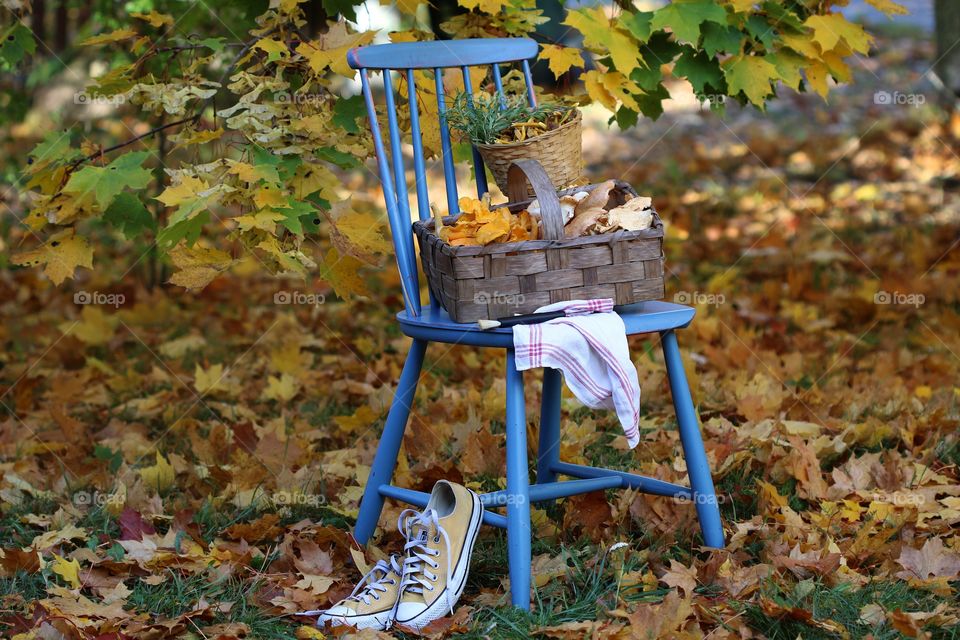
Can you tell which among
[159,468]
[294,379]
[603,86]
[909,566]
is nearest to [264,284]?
[294,379]

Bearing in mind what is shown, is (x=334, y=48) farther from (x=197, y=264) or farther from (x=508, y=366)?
(x=508, y=366)

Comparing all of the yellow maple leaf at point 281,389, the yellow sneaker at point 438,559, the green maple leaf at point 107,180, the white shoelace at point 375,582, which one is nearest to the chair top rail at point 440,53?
the green maple leaf at point 107,180

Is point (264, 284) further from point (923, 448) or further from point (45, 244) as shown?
point (923, 448)

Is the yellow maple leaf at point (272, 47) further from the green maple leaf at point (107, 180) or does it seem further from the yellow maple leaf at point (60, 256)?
the yellow maple leaf at point (60, 256)

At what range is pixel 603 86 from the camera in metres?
2.49

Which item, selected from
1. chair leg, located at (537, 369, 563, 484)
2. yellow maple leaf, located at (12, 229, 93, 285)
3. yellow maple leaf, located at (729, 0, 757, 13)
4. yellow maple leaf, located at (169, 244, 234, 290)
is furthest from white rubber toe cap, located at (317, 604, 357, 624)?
yellow maple leaf, located at (729, 0, 757, 13)

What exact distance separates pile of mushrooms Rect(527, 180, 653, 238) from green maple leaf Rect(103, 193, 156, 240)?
1050 mm

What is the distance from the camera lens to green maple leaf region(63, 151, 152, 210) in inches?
91.4

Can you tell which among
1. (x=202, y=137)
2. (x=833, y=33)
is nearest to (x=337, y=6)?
(x=202, y=137)

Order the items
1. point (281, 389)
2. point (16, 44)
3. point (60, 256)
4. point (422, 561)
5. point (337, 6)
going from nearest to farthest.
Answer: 1. point (422, 561)
2. point (60, 256)
3. point (337, 6)
4. point (16, 44)
5. point (281, 389)

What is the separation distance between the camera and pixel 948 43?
12.8ft

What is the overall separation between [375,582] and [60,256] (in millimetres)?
1112

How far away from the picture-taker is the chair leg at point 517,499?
1.90 metres

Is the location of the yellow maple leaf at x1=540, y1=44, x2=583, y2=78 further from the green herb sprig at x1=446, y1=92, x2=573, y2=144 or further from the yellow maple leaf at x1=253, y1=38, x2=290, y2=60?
the yellow maple leaf at x1=253, y1=38, x2=290, y2=60
